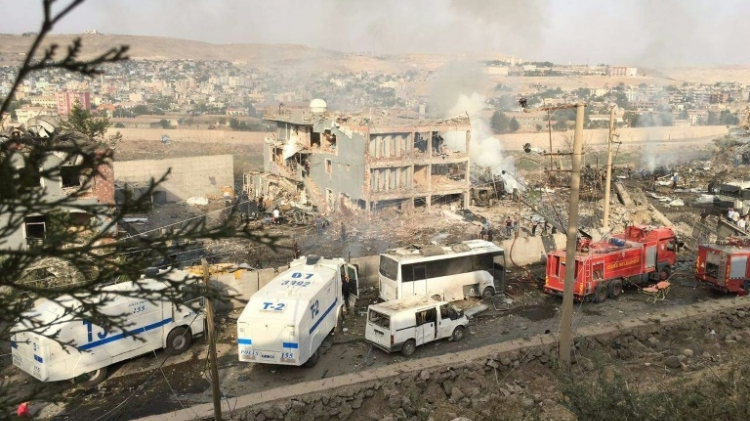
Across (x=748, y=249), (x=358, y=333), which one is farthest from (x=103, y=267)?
(x=748, y=249)

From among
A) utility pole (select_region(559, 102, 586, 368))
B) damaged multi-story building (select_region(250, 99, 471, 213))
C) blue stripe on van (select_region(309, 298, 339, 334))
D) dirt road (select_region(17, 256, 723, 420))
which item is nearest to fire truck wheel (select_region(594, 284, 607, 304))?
dirt road (select_region(17, 256, 723, 420))

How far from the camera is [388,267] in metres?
Answer: 16.2

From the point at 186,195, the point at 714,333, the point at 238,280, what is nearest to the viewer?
the point at 714,333

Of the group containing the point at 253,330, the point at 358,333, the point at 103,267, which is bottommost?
the point at 358,333

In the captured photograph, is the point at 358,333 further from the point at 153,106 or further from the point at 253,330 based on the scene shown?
the point at 153,106

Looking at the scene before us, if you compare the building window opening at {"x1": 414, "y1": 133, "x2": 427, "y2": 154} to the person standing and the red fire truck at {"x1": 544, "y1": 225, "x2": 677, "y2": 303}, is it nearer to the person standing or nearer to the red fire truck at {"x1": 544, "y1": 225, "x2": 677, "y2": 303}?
the red fire truck at {"x1": 544, "y1": 225, "x2": 677, "y2": 303}

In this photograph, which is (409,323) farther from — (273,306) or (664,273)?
(664,273)

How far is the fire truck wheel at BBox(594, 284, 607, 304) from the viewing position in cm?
1705

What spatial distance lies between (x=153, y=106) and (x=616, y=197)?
90.4 meters

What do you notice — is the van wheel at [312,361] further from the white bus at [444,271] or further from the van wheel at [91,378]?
the van wheel at [91,378]

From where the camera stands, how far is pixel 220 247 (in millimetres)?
23422

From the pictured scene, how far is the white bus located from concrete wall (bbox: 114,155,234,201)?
21096 millimetres

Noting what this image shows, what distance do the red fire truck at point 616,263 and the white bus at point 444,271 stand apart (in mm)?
1621

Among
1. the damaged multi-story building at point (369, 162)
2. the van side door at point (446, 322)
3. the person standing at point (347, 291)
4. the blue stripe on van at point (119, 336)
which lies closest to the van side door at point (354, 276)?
the person standing at point (347, 291)
